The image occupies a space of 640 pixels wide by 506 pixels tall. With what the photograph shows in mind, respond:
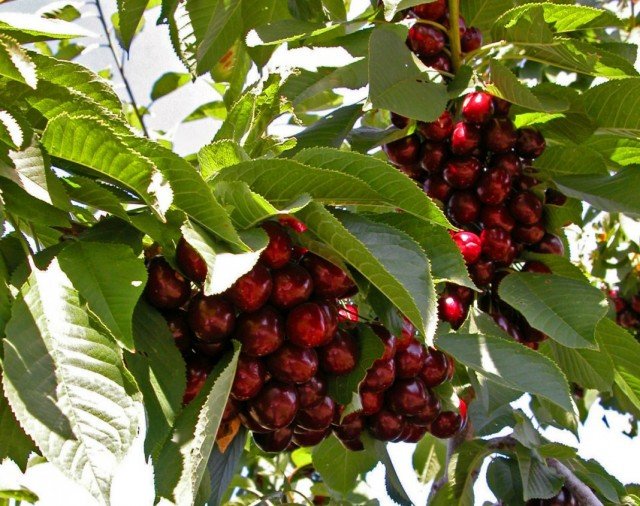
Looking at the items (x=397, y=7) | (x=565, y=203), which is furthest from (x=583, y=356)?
(x=397, y=7)

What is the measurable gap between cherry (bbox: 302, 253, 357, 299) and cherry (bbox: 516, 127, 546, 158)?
2.19 ft

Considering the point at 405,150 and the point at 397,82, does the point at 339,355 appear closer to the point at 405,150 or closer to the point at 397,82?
the point at 397,82

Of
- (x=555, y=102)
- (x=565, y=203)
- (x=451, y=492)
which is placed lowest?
(x=451, y=492)

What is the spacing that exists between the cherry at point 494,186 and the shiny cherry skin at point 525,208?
25 mm

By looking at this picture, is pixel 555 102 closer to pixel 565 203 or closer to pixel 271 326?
pixel 565 203

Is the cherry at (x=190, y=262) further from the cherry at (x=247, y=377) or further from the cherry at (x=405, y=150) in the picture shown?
the cherry at (x=405, y=150)

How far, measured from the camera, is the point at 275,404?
0.97 m

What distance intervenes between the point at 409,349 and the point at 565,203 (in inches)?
24.4

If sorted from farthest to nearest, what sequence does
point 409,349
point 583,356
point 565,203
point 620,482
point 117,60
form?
point 117,60 → point 620,482 → point 565,203 → point 583,356 → point 409,349

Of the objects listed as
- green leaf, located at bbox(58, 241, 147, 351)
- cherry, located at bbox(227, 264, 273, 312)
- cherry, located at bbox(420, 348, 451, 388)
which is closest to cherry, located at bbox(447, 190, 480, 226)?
cherry, located at bbox(420, 348, 451, 388)

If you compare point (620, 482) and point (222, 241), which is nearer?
point (222, 241)

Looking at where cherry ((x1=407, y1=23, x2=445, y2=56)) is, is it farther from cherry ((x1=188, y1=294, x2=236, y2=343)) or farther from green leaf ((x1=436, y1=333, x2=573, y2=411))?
cherry ((x1=188, y1=294, x2=236, y2=343))

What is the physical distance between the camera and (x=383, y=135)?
1592 millimetres

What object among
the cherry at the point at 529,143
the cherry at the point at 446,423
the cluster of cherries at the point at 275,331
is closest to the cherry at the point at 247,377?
the cluster of cherries at the point at 275,331
